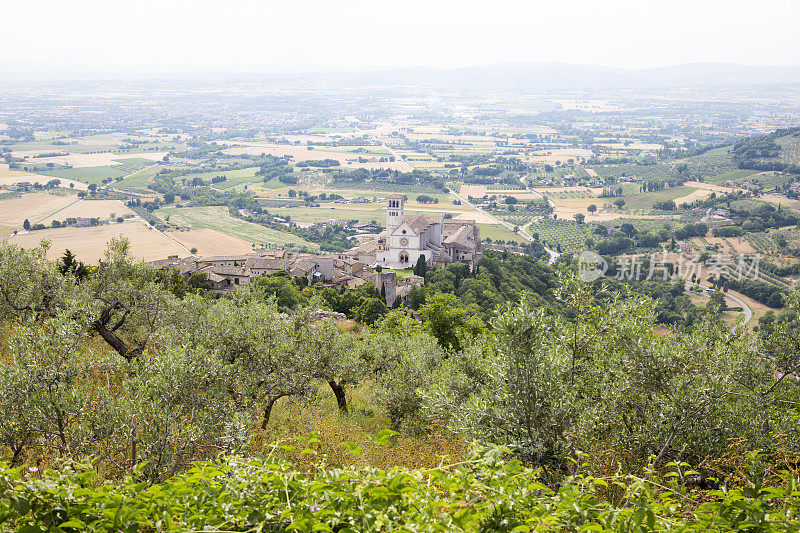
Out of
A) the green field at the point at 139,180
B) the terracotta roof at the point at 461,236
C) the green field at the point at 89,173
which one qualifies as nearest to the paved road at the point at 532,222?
the terracotta roof at the point at 461,236

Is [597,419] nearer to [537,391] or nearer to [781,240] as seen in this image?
[537,391]

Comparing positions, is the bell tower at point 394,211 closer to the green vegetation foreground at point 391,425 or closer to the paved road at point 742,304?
the paved road at point 742,304

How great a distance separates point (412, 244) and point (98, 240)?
3650 centimetres

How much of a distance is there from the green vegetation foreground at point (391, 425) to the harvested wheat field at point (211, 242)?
5349cm

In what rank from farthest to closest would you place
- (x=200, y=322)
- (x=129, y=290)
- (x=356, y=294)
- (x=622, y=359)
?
(x=356, y=294) → (x=129, y=290) → (x=200, y=322) → (x=622, y=359)

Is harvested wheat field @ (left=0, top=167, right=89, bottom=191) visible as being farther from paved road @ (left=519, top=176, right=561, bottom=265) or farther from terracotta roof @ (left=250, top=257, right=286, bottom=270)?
paved road @ (left=519, top=176, right=561, bottom=265)

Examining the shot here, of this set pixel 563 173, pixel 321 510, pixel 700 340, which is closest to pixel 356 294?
pixel 700 340

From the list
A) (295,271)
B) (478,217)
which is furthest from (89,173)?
(295,271)

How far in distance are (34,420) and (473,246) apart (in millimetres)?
55570

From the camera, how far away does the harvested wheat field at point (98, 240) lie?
56406 mm

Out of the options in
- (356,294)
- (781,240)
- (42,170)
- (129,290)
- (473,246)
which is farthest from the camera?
(42,170)

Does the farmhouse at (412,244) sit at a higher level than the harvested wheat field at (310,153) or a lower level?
lower

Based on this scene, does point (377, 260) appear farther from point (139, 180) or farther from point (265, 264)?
point (139, 180)

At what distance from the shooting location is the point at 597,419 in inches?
288
